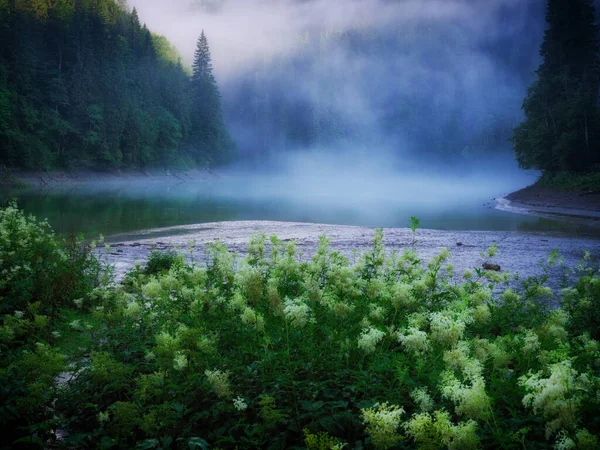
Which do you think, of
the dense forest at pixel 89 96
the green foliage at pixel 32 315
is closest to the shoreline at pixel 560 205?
the green foliage at pixel 32 315

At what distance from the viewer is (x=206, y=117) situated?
118688 mm

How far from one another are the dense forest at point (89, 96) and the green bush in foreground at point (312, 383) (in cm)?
6293

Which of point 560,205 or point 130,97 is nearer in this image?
point 560,205

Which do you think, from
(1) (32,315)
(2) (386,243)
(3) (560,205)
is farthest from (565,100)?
(1) (32,315)

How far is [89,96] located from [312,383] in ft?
291

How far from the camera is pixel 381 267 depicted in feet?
21.3

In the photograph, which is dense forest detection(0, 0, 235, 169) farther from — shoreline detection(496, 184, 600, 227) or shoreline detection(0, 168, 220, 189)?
shoreline detection(496, 184, 600, 227)

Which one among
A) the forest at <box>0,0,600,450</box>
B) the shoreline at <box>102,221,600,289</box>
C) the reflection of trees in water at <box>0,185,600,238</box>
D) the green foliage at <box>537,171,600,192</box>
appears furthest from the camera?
the green foliage at <box>537,171,600,192</box>

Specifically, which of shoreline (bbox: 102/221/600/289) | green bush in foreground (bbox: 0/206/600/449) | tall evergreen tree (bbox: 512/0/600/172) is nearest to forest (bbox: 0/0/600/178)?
tall evergreen tree (bbox: 512/0/600/172)

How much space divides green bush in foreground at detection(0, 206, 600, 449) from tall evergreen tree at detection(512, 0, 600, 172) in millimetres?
49387

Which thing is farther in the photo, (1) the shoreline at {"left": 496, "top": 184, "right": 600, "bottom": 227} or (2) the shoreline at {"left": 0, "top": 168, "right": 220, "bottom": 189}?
(2) the shoreline at {"left": 0, "top": 168, "right": 220, "bottom": 189}

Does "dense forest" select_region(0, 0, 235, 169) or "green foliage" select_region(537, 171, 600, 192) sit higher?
"dense forest" select_region(0, 0, 235, 169)

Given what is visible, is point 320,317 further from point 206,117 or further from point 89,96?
point 206,117

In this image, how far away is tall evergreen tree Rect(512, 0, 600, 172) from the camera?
1781 inches
